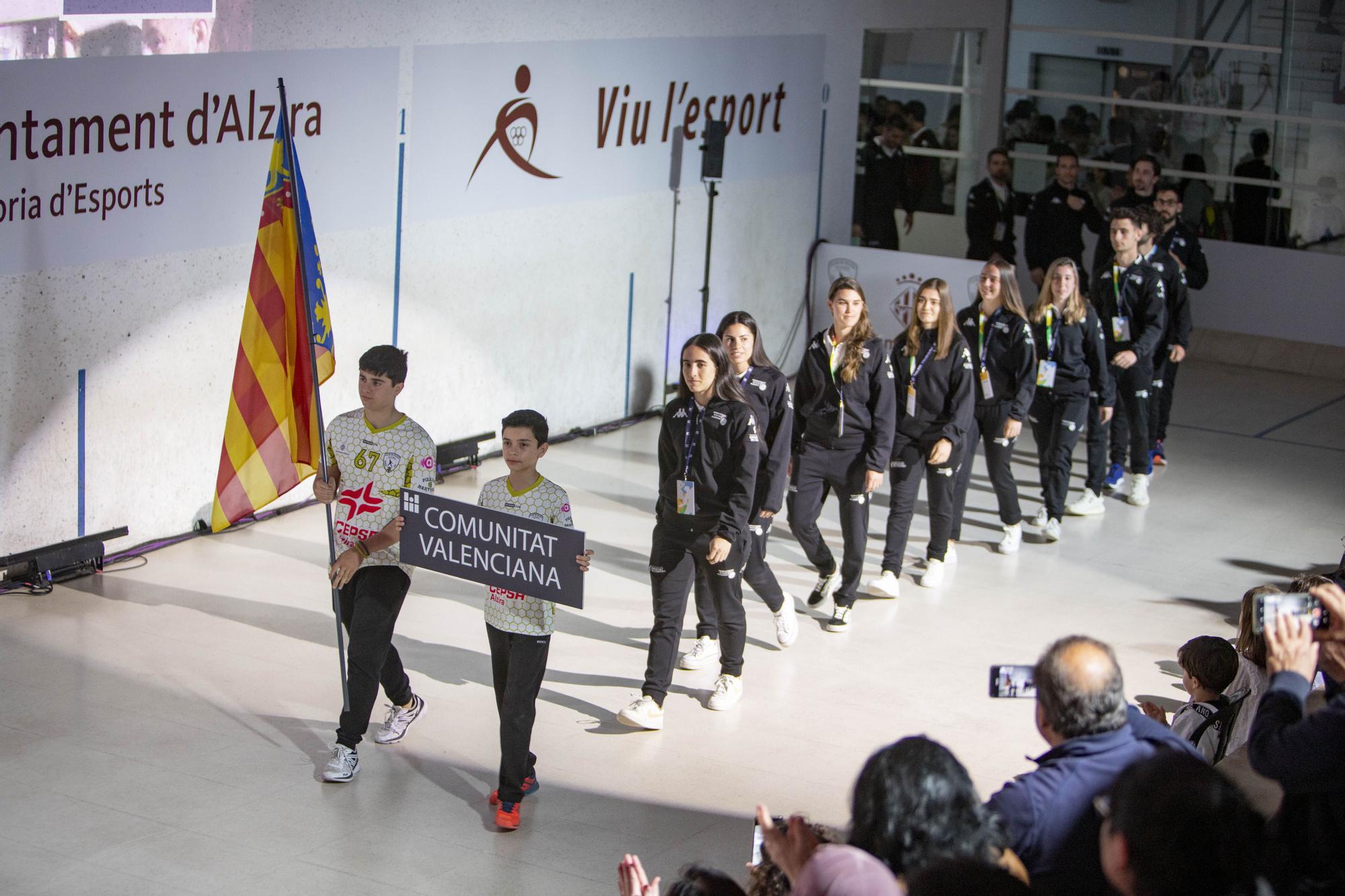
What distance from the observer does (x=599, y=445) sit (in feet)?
37.4

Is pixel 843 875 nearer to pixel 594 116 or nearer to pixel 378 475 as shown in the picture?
pixel 378 475

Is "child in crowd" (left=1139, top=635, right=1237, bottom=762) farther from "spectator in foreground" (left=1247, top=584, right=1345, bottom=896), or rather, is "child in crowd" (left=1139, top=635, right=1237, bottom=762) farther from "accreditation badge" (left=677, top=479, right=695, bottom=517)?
"accreditation badge" (left=677, top=479, right=695, bottom=517)

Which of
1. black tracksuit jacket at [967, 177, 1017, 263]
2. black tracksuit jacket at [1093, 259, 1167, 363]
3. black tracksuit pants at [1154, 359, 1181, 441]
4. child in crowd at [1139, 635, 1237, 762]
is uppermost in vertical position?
black tracksuit jacket at [967, 177, 1017, 263]

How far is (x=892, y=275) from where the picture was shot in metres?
13.5

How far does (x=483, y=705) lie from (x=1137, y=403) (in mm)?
5317

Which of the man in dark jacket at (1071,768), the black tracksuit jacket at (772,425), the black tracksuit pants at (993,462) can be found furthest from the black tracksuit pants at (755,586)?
the man in dark jacket at (1071,768)

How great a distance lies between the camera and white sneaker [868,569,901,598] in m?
8.16


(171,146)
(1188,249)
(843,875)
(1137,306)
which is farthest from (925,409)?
(843,875)

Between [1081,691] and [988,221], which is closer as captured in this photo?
[1081,691]

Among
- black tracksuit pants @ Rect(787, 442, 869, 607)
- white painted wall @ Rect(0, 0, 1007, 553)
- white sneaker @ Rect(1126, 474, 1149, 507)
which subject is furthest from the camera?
white sneaker @ Rect(1126, 474, 1149, 507)

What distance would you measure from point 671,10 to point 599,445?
3317 millimetres

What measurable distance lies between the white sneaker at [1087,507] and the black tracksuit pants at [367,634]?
546cm

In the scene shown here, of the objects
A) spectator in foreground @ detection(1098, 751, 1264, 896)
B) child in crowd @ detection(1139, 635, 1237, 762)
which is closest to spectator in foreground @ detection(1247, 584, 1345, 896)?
spectator in foreground @ detection(1098, 751, 1264, 896)

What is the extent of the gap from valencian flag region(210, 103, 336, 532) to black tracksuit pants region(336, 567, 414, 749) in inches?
23.2
